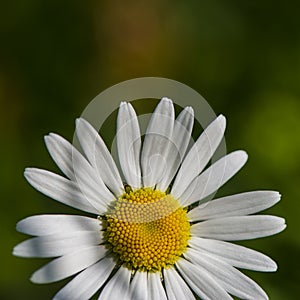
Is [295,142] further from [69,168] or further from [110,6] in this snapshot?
[69,168]

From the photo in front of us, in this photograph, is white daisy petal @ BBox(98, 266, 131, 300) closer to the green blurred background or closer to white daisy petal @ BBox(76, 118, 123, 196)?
white daisy petal @ BBox(76, 118, 123, 196)

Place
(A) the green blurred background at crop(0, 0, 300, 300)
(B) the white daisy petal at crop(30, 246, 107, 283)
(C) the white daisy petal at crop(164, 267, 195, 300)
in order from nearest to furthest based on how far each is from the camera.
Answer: (B) the white daisy petal at crop(30, 246, 107, 283)
(C) the white daisy petal at crop(164, 267, 195, 300)
(A) the green blurred background at crop(0, 0, 300, 300)

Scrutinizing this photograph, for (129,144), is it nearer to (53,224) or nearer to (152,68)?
(53,224)

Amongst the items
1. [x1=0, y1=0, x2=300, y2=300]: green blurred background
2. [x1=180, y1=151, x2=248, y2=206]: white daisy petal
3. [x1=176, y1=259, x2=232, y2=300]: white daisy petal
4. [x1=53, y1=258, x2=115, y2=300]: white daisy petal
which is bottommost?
[x1=53, y1=258, x2=115, y2=300]: white daisy petal

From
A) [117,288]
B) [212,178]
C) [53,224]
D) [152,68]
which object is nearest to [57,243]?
[53,224]

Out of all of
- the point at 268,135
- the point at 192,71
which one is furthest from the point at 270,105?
the point at 192,71

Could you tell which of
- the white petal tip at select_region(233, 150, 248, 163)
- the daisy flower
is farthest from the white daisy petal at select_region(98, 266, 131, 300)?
the white petal tip at select_region(233, 150, 248, 163)

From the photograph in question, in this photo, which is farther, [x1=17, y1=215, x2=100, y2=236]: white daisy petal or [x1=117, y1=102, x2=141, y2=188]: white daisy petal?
[x1=117, y1=102, x2=141, y2=188]: white daisy petal
